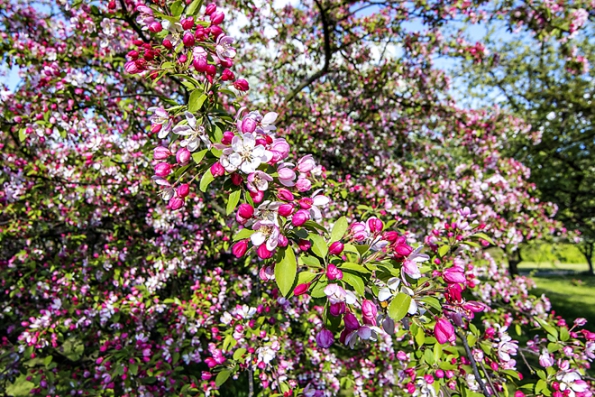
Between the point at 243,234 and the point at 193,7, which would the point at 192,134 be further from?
the point at 193,7

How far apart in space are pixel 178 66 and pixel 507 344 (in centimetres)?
255

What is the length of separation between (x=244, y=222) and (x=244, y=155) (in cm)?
28

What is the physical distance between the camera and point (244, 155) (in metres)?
1.28

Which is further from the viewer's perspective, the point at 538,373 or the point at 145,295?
the point at 145,295

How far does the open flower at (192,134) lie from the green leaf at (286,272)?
61 centimetres

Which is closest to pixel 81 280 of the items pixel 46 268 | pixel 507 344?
pixel 46 268

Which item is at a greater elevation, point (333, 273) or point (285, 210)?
point (285, 210)

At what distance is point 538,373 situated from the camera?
1905mm

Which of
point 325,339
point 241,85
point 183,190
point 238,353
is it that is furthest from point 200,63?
point 238,353

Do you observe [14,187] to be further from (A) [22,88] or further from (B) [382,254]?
(B) [382,254]

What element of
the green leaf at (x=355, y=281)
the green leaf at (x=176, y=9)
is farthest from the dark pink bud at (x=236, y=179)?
the green leaf at (x=176, y=9)

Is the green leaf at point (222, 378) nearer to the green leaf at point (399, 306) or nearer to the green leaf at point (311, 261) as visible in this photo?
the green leaf at point (311, 261)

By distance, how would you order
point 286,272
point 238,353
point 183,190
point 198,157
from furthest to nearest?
point 238,353 < point 183,190 < point 198,157 < point 286,272

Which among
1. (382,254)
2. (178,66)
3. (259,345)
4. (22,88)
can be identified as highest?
(22,88)
